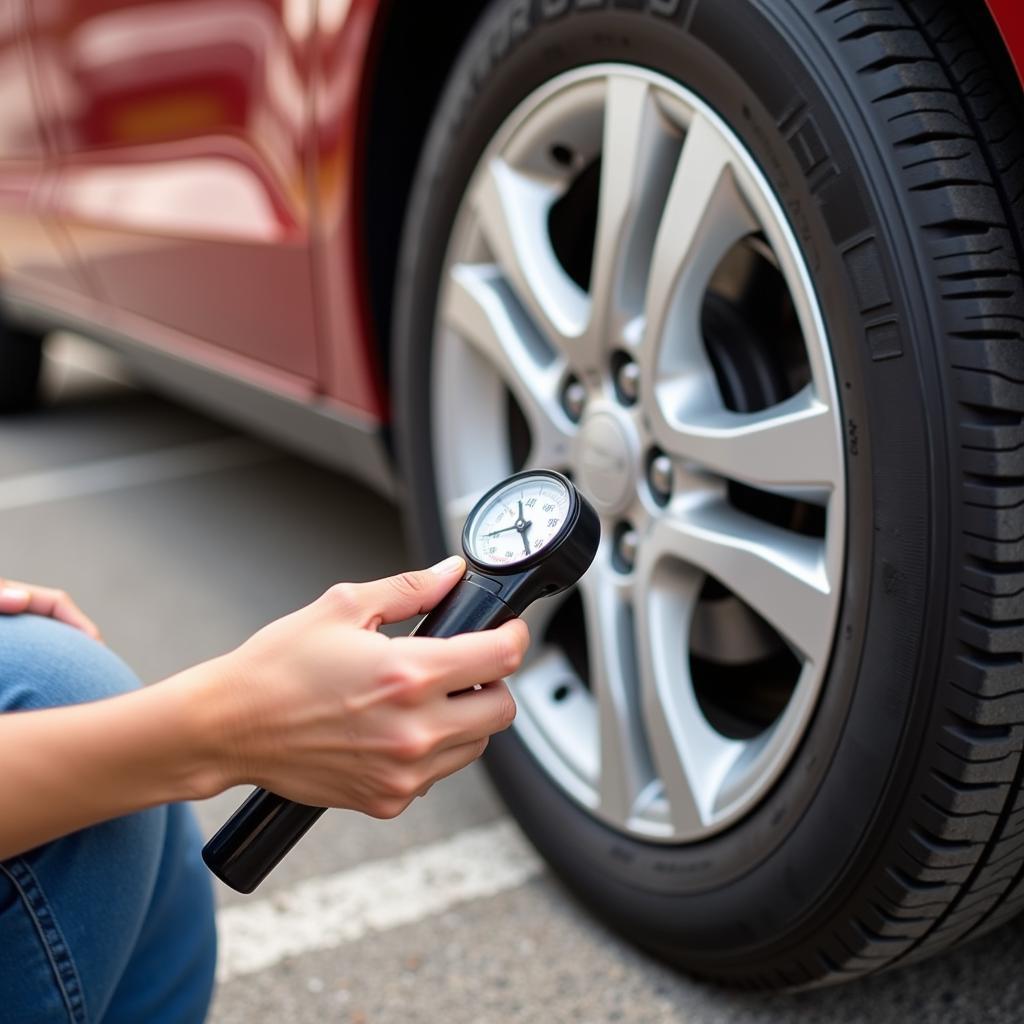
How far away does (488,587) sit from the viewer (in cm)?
74

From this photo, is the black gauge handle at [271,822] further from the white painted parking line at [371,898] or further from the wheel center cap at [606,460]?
the white painted parking line at [371,898]

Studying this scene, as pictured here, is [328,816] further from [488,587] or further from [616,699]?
[488,587]

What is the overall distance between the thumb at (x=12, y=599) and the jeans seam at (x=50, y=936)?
0.22 meters

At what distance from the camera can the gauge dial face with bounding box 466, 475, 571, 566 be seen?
77 cm

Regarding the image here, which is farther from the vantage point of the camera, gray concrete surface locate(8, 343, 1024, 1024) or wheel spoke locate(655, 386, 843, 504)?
gray concrete surface locate(8, 343, 1024, 1024)

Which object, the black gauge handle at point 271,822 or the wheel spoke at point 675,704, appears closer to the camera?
the black gauge handle at point 271,822

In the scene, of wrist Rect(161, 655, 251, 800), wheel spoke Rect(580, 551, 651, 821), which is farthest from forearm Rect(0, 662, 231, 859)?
wheel spoke Rect(580, 551, 651, 821)

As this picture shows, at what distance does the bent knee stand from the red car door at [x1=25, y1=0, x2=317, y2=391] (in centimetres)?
77

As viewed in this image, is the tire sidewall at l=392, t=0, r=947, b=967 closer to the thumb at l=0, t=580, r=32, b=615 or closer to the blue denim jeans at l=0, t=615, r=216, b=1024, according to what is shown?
the blue denim jeans at l=0, t=615, r=216, b=1024

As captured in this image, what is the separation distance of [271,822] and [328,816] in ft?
2.83

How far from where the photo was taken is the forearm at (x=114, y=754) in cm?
67

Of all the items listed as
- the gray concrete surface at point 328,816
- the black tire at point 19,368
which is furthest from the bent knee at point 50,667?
the black tire at point 19,368

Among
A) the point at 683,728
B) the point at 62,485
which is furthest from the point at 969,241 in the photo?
the point at 62,485

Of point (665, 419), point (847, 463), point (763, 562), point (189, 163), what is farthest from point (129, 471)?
point (847, 463)
